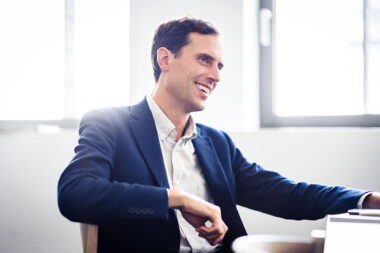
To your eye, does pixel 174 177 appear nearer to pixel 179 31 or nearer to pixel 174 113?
pixel 174 113

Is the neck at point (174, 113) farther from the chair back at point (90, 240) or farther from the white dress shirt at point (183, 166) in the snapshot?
the chair back at point (90, 240)

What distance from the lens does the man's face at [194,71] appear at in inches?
61.8

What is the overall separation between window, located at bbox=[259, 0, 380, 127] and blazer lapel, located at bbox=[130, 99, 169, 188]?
120 centimetres

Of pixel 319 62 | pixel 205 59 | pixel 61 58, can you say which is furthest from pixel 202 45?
pixel 61 58

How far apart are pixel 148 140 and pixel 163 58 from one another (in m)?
A: 0.41

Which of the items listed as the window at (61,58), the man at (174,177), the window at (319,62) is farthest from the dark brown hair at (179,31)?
the window at (61,58)

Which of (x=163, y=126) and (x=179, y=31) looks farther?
(x=179, y=31)

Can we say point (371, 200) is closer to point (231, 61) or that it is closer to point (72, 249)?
point (231, 61)

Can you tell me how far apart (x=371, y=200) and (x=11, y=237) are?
2.19 metres

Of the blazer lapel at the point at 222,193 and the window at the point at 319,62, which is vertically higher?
the window at the point at 319,62

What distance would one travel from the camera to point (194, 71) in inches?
62.3

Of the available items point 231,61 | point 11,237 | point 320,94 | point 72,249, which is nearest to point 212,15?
point 231,61

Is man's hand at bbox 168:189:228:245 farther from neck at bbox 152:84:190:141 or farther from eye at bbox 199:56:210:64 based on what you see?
eye at bbox 199:56:210:64

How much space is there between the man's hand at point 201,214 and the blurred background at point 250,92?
1.19 metres
